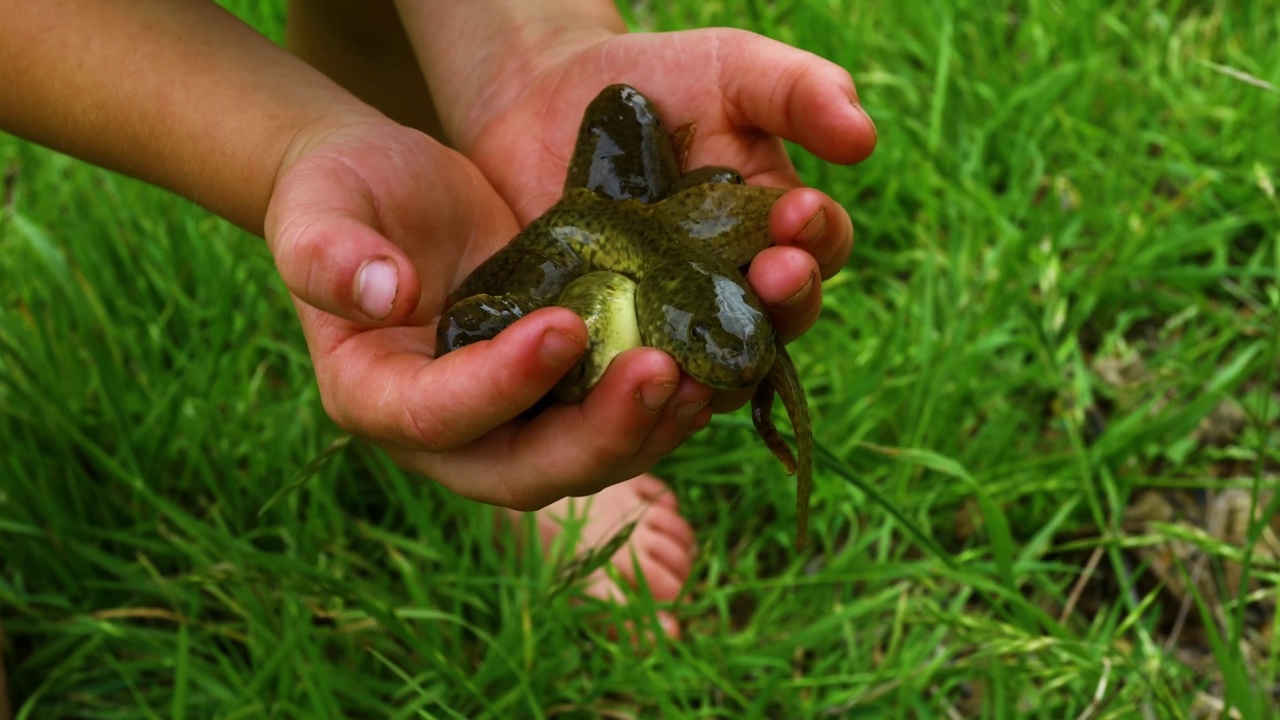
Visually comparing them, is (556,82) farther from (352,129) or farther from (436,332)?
(436,332)

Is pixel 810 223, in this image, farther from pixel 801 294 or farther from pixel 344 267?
pixel 344 267

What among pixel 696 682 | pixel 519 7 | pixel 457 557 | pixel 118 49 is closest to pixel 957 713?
pixel 696 682

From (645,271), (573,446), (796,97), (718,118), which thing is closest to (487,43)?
(718,118)

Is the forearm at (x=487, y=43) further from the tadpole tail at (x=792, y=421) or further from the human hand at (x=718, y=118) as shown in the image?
the tadpole tail at (x=792, y=421)

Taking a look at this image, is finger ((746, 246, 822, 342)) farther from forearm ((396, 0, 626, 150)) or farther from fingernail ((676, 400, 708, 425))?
forearm ((396, 0, 626, 150))

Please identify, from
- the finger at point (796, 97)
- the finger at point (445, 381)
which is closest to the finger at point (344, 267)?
the finger at point (445, 381)

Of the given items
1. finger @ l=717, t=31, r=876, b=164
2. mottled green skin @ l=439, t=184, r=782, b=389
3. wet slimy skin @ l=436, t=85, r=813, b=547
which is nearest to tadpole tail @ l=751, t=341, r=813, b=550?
wet slimy skin @ l=436, t=85, r=813, b=547
